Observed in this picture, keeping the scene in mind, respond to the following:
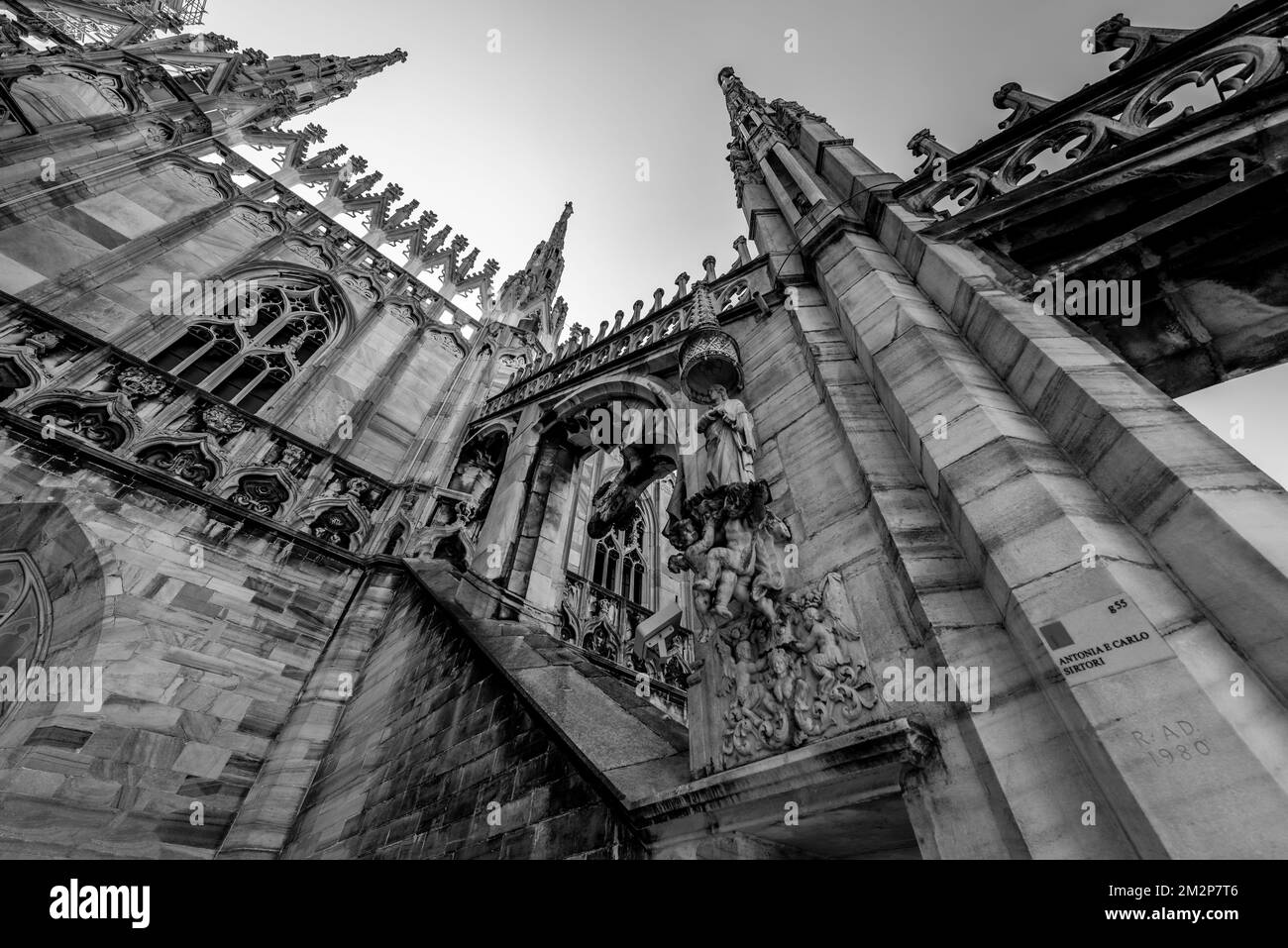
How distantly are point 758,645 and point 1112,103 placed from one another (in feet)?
18.9

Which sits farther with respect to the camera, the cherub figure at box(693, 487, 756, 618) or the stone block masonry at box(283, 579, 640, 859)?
the cherub figure at box(693, 487, 756, 618)

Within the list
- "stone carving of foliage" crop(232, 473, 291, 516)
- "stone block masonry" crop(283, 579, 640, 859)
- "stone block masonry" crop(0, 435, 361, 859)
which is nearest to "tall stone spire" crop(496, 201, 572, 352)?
"stone carving of foliage" crop(232, 473, 291, 516)

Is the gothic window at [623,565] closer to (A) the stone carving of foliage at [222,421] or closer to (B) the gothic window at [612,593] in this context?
(B) the gothic window at [612,593]

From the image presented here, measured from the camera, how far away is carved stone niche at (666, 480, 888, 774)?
113 inches

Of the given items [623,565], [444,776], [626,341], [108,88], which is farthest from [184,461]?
[108,88]

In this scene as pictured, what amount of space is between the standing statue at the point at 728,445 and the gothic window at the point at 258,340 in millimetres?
8937

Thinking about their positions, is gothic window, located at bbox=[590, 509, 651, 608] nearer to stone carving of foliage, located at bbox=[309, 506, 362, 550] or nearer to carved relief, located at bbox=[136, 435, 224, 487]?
stone carving of foliage, located at bbox=[309, 506, 362, 550]

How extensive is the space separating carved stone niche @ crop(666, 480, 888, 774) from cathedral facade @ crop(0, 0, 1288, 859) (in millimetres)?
26

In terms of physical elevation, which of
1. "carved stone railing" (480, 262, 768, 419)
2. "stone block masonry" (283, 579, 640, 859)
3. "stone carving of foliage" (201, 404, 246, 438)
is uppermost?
"carved stone railing" (480, 262, 768, 419)

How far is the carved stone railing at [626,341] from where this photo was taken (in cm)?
777

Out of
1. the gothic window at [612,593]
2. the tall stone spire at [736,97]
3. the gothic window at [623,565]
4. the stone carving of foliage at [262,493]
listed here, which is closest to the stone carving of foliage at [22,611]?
the stone carving of foliage at [262,493]

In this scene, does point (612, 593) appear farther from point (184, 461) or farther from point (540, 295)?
point (540, 295)
